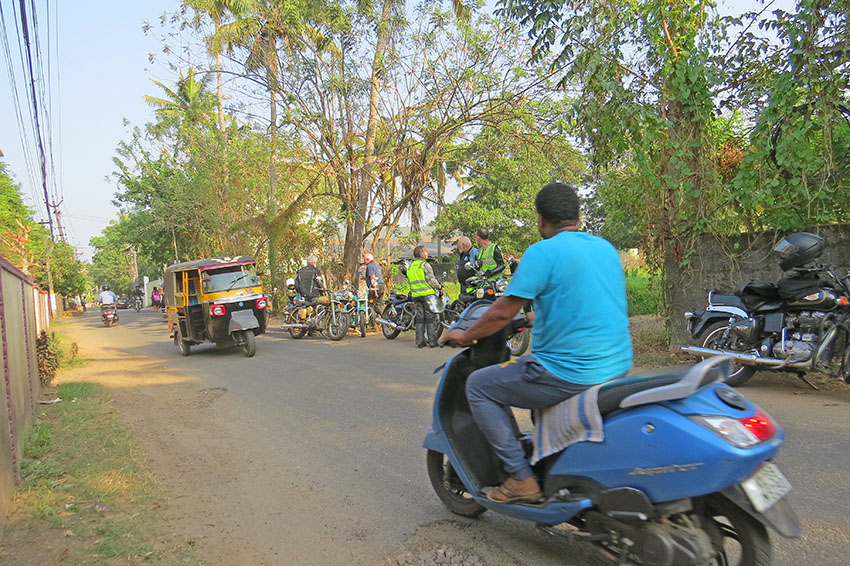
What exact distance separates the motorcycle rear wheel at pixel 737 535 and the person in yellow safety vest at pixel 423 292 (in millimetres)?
8573

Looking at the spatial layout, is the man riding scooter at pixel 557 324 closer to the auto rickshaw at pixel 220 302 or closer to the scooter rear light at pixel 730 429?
the scooter rear light at pixel 730 429

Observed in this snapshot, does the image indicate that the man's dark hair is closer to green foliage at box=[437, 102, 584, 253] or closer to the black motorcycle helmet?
the black motorcycle helmet

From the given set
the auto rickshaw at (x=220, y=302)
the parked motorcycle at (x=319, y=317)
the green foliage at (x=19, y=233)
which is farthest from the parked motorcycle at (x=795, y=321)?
the green foliage at (x=19, y=233)

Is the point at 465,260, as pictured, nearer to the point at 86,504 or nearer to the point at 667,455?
the point at 86,504

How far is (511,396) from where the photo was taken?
289cm

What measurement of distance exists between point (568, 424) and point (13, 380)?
456 centimetres

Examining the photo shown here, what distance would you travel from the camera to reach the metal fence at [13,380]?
13.0ft

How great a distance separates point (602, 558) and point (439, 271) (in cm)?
3816

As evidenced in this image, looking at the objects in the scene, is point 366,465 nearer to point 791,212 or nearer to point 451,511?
point 451,511

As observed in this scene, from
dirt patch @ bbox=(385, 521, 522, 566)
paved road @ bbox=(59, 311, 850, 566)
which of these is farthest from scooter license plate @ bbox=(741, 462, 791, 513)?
dirt patch @ bbox=(385, 521, 522, 566)

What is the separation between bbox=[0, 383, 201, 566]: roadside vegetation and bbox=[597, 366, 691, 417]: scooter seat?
231 cm

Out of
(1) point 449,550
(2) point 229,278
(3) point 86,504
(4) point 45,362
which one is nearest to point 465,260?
(2) point 229,278

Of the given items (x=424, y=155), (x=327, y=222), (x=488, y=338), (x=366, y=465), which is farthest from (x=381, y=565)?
(x=327, y=222)

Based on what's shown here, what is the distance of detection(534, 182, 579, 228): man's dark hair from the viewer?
2924mm
